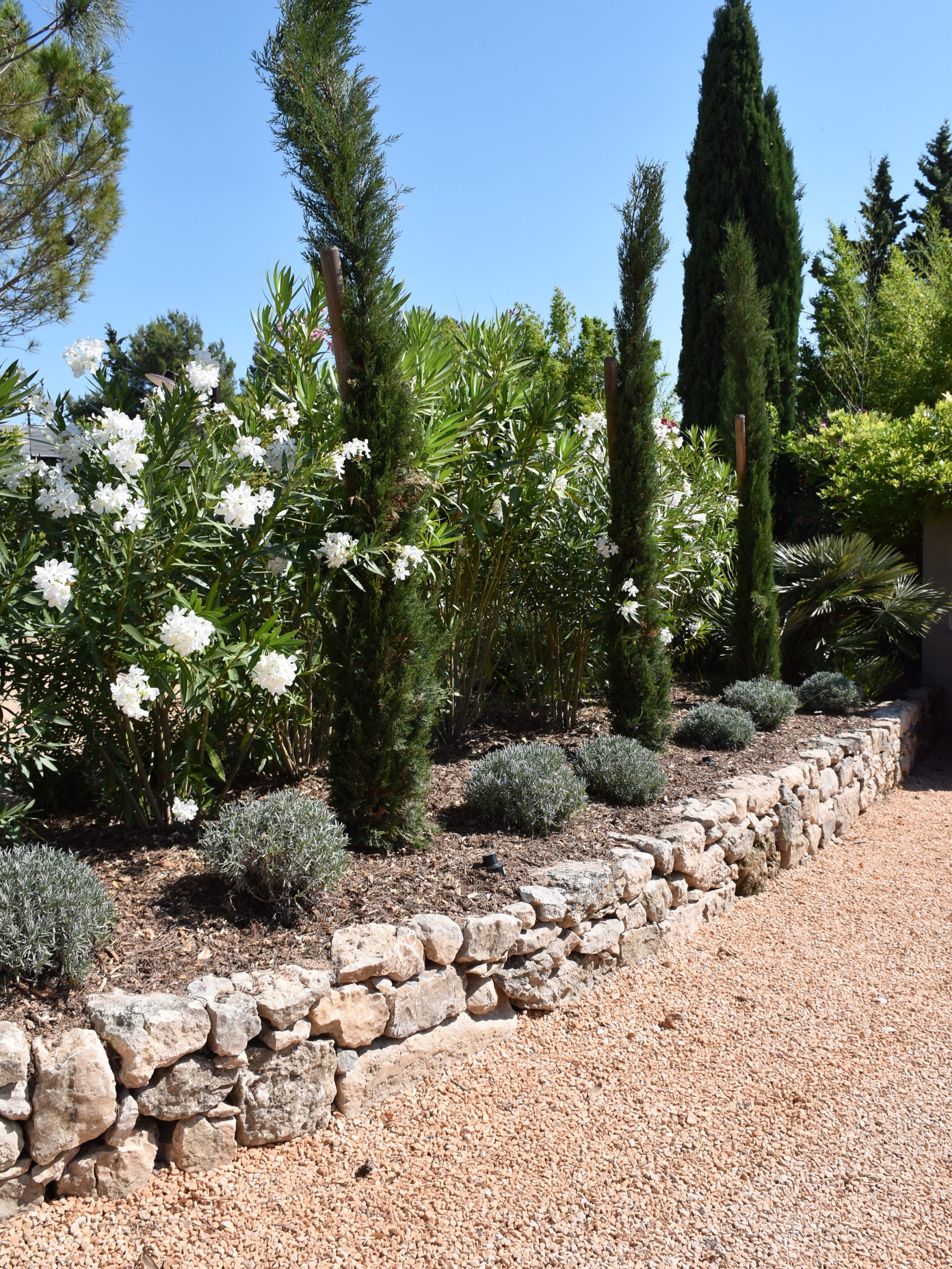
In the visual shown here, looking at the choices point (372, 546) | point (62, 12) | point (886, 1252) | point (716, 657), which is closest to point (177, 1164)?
point (886, 1252)

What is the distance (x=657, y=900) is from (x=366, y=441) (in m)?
2.39

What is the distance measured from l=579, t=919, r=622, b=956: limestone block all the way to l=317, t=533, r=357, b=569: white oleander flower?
1.79 metres

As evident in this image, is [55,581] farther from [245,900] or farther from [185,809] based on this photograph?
[245,900]

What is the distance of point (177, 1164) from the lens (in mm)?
2428

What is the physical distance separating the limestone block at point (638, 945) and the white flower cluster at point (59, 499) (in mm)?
2742

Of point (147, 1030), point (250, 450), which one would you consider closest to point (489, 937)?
point (147, 1030)

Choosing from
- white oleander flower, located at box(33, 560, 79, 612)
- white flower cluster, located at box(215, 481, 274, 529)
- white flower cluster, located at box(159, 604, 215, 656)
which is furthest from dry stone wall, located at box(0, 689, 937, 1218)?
white flower cluster, located at box(215, 481, 274, 529)

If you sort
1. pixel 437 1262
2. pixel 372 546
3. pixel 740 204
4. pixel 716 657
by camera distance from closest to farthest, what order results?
1. pixel 437 1262
2. pixel 372 546
3. pixel 716 657
4. pixel 740 204

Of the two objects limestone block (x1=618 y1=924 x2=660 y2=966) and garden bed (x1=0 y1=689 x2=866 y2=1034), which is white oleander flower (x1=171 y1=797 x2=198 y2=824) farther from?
limestone block (x1=618 y1=924 x2=660 y2=966)

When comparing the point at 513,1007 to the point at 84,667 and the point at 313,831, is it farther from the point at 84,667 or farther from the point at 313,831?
the point at 84,667

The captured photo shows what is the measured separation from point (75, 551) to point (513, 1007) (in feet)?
7.54

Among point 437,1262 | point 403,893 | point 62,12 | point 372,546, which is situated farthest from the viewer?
point 62,12

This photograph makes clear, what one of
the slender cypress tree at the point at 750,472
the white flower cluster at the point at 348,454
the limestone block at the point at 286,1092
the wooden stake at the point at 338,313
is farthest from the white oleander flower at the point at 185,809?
the slender cypress tree at the point at 750,472

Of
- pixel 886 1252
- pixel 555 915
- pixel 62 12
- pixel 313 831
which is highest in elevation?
pixel 62 12
